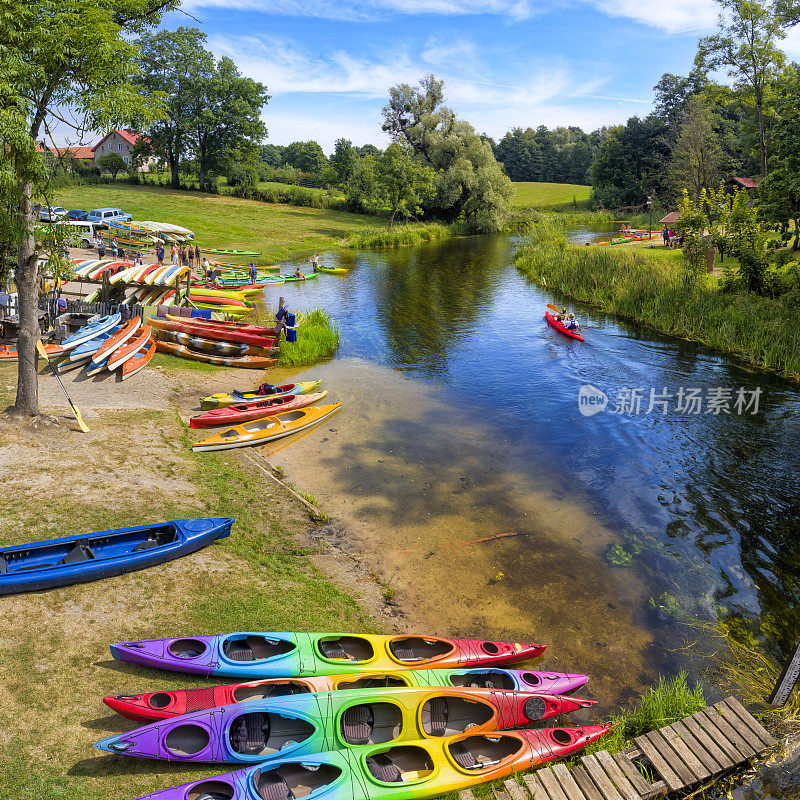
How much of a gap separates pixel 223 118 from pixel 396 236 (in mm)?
28890

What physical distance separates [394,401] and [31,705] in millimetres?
14768

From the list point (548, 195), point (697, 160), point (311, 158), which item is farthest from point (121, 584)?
point (311, 158)

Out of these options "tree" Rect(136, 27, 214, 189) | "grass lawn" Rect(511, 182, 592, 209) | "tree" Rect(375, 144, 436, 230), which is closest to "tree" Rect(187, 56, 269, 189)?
"tree" Rect(136, 27, 214, 189)

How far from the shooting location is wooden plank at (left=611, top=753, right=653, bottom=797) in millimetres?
7230

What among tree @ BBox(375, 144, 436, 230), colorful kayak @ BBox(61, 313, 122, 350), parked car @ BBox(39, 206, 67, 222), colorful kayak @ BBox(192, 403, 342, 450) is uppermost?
tree @ BBox(375, 144, 436, 230)

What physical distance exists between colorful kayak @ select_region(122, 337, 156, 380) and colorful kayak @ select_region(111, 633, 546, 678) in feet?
43.8

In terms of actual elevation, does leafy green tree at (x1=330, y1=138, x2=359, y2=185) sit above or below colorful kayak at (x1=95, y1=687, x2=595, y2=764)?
above

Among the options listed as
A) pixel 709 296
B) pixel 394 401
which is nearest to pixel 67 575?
pixel 394 401

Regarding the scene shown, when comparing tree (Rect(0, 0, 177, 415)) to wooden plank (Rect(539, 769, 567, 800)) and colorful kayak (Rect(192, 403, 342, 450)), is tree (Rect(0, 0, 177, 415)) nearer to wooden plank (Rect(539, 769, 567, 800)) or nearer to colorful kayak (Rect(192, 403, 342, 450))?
colorful kayak (Rect(192, 403, 342, 450))

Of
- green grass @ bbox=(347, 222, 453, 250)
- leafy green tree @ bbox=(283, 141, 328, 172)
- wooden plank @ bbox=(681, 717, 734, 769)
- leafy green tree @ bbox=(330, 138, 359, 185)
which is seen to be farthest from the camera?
leafy green tree @ bbox=(283, 141, 328, 172)

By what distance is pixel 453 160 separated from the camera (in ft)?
A: 233

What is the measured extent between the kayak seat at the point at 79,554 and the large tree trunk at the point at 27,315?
20.0 feet

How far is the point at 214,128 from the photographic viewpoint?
2714 inches

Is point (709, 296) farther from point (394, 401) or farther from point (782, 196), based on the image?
point (394, 401)
